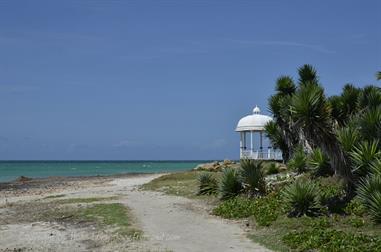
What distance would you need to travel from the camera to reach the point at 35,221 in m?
16.8

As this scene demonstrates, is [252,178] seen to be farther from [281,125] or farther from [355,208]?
[281,125]

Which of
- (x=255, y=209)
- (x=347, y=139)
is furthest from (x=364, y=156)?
(x=255, y=209)

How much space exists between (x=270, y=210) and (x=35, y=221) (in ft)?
23.5

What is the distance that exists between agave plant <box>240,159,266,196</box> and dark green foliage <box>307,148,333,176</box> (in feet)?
6.80

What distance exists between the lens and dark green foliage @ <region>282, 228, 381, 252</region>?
1059cm

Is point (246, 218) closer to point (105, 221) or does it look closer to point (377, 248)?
point (105, 221)

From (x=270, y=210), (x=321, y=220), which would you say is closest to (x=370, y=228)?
(x=321, y=220)

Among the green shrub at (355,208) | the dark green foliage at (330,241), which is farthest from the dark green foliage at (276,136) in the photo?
the dark green foliage at (330,241)

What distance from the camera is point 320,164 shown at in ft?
64.0

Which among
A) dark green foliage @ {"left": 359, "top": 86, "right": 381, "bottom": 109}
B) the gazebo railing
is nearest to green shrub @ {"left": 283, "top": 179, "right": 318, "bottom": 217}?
dark green foliage @ {"left": 359, "top": 86, "right": 381, "bottom": 109}

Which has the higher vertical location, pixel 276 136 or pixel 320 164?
pixel 276 136

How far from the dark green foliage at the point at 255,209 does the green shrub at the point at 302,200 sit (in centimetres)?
49

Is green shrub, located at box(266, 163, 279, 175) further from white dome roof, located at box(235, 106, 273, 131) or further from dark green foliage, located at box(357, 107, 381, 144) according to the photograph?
white dome roof, located at box(235, 106, 273, 131)

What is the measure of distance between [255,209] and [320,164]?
4729 mm
